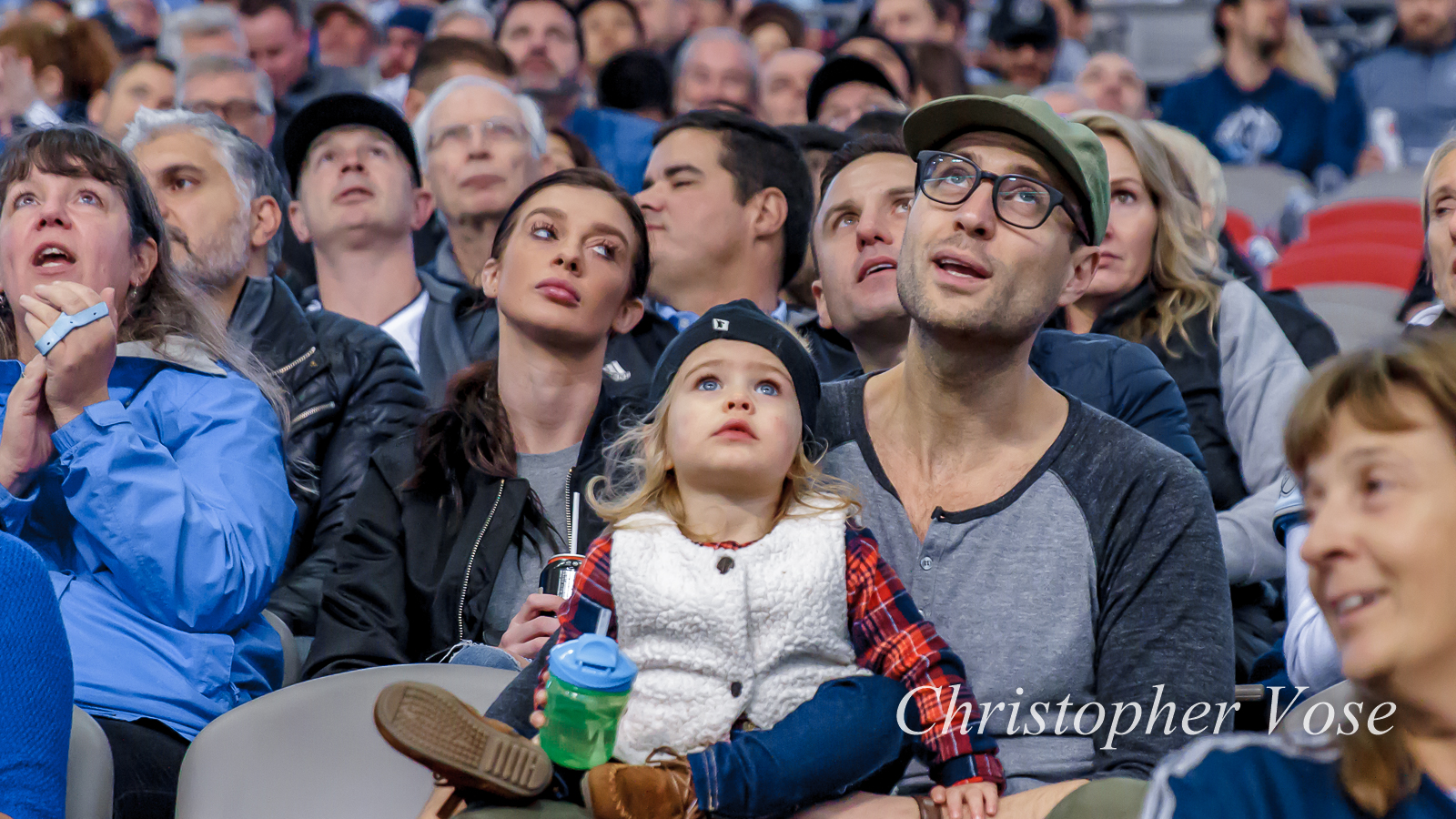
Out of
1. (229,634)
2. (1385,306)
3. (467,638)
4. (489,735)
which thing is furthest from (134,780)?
(1385,306)

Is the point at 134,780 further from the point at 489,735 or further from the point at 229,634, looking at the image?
the point at 489,735

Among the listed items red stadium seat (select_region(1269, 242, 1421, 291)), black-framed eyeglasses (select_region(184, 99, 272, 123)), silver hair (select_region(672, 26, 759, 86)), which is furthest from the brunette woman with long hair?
silver hair (select_region(672, 26, 759, 86))

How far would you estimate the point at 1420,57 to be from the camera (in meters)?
7.43

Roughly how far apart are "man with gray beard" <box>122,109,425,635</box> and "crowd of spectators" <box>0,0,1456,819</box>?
0.01 metres

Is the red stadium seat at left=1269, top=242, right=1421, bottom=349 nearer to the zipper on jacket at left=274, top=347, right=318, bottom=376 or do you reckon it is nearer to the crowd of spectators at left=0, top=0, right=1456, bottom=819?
the crowd of spectators at left=0, top=0, right=1456, bottom=819

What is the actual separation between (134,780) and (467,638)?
688 mm

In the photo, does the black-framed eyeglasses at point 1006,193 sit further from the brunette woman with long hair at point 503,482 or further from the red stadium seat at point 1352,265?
the red stadium seat at point 1352,265

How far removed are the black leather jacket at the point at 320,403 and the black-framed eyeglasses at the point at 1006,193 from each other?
168cm

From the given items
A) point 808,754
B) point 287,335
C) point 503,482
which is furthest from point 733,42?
point 808,754

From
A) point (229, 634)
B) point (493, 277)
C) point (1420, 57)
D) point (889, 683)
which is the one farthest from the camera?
point (1420, 57)

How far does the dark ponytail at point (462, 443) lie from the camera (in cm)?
306

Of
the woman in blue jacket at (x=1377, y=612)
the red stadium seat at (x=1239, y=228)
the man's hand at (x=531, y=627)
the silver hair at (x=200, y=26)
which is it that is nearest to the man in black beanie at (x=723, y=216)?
the man's hand at (x=531, y=627)

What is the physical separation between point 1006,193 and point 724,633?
2.80 feet

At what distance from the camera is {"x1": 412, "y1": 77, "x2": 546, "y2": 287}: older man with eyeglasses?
15.9ft
